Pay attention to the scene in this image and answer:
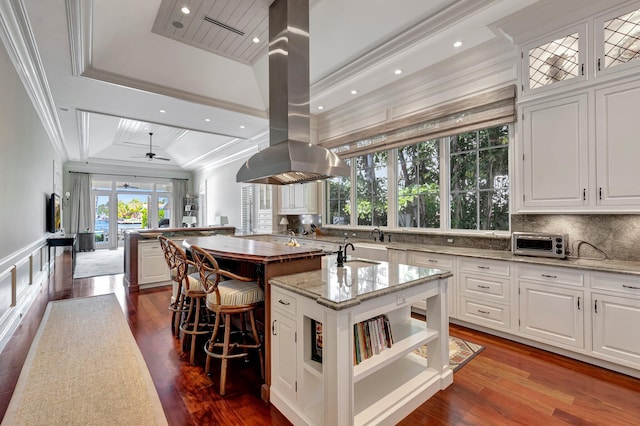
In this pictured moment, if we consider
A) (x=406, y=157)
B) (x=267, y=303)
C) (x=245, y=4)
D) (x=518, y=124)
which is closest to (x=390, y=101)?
(x=406, y=157)

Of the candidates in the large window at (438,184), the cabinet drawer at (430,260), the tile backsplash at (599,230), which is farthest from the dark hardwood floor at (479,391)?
the large window at (438,184)

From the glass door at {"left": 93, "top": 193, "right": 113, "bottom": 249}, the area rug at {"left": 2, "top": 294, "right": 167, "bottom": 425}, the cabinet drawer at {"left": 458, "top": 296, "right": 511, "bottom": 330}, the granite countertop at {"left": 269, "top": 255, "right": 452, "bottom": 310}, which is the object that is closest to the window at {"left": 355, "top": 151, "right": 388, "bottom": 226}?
the cabinet drawer at {"left": 458, "top": 296, "right": 511, "bottom": 330}

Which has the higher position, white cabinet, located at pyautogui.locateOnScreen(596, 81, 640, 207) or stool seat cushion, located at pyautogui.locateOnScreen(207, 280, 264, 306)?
white cabinet, located at pyautogui.locateOnScreen(596, 81, 640, 207)

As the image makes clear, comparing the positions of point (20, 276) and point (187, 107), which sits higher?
point (187, 107)

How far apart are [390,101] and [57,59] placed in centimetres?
432

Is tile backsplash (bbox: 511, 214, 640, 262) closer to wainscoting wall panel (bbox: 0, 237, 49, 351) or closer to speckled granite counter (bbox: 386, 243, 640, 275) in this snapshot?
speckled granite counter (bbox: 386, 243, 640, 275)

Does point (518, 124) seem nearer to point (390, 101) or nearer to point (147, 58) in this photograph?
point (390, 101)

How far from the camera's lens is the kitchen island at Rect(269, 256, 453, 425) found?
164 centimetres

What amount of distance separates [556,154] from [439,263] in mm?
1601

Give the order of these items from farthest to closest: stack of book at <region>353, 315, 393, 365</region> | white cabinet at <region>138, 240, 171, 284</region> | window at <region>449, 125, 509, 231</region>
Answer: white cabinet at <region>138, 240, 171, 284</region> → window at <region>449, 125, 509, 231</region> → stack of book at <region>353, 315, 393, 365</region>

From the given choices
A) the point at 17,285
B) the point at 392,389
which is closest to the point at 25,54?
the point at 17,285

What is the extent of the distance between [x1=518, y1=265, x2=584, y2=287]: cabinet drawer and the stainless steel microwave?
0.23 m

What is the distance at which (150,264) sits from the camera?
5.24m

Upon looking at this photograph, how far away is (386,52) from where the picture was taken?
3.59 meters
